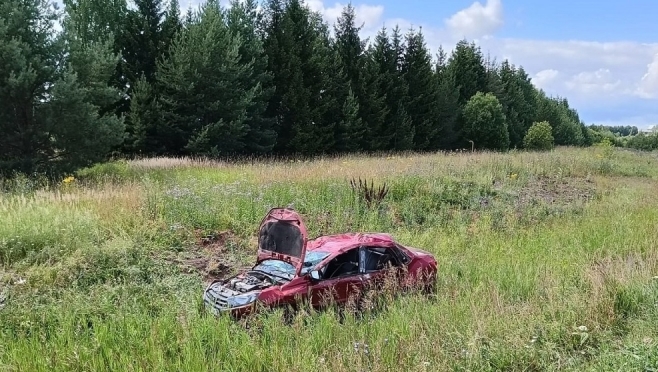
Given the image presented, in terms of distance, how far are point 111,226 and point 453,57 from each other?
47.2 metres

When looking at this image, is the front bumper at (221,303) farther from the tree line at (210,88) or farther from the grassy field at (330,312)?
the tree line at (210,88)

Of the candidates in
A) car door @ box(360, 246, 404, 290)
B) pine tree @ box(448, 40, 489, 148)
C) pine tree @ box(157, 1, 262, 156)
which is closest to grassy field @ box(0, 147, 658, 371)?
car door @ box(360, 246, 404, 290)

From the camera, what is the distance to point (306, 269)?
6.43m

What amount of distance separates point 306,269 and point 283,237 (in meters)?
0.73

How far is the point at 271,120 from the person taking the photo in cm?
2744

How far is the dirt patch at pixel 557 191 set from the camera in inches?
592

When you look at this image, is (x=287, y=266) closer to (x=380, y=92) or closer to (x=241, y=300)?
(x=241, y=300)

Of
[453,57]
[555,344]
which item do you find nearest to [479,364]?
[555,344]

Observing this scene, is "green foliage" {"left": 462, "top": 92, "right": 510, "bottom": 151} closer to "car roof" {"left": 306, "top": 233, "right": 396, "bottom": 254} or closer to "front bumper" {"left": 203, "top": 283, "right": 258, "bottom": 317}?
"car roof" {"left": 306, "top": 233, "right": 396, "bottom": 254}

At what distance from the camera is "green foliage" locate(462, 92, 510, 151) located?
4294 centimetres

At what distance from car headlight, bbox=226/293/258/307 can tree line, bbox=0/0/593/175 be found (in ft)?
36.0

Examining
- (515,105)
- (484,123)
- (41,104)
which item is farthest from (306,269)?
(515,105)

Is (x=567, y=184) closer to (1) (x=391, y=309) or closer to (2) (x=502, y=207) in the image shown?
(2) (x=502, y=207)

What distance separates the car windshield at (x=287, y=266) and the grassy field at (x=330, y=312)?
72 centimetres
